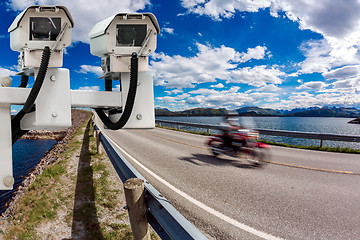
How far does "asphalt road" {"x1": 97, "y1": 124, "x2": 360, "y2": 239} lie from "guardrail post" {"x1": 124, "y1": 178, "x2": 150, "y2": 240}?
5.20 feet

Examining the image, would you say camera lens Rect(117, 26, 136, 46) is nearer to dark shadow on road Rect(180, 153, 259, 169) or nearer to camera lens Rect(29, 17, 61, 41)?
camera lens Rect(29, 17, 61, 41)

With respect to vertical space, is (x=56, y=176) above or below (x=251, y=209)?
above

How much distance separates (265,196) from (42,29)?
16.1ft

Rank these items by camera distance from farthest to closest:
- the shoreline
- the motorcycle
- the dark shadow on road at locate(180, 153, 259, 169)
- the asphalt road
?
the shoreline → the motorcycle → the dark shadow on road at locate(180, 153, 259, 169) → the asphalt road

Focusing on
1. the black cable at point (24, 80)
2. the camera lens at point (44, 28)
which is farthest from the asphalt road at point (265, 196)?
the camera lens at point (44, 28)

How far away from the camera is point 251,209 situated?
12.8 ft

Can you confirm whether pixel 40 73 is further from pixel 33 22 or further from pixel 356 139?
pixel 356 139

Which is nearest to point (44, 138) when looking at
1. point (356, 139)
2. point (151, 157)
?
point (151, 157)

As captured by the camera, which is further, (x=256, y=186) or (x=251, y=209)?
(x=256, y=186)

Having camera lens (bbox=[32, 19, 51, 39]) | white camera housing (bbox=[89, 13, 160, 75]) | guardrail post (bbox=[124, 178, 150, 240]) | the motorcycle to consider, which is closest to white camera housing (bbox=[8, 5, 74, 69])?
camera lens (bbox=[32, 19, 51, 39])

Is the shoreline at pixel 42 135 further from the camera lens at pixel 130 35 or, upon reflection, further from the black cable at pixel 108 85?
the camera lens at pixel 130 35

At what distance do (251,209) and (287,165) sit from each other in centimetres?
409

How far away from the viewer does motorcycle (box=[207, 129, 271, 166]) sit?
7.69m

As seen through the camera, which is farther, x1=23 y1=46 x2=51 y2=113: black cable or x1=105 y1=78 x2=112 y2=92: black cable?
x1=105 y1=78 x2=112 y2=92: black cable
